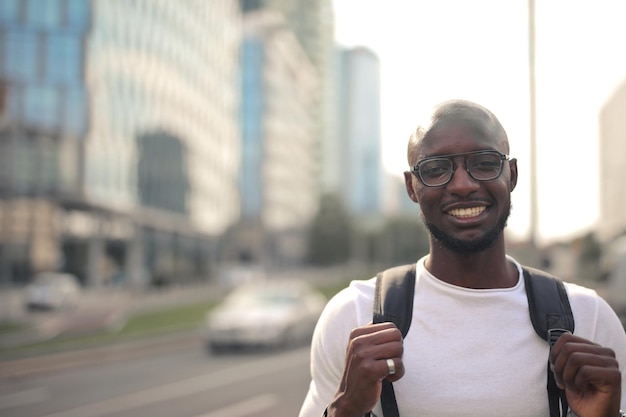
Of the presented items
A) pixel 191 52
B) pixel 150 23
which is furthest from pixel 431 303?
pixel 191 52

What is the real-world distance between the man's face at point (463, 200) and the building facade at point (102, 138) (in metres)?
42.6

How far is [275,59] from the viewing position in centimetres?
8956

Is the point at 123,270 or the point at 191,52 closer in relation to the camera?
the point at 123,270

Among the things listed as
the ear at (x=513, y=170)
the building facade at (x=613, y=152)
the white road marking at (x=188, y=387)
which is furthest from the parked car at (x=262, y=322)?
the ear at (x=513, y=170)

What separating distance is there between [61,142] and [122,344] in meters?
27.9

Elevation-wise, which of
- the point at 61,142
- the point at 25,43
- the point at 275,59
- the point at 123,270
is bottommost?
the point at 123,270

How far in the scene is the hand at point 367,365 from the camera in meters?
1.82

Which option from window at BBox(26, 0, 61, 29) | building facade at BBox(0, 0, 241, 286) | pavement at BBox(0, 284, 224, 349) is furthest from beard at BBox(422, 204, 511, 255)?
window at BBox(26, 0, 61, 29)

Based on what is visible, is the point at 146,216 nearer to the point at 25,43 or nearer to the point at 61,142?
the point at 61,142

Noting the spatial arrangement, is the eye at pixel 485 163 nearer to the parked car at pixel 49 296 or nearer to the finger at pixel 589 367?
the finger at pixel 589 367

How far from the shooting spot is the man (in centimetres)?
182

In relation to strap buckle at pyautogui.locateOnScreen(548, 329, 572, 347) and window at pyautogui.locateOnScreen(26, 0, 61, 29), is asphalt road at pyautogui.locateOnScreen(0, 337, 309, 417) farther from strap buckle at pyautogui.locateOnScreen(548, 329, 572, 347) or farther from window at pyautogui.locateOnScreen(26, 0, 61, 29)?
window at pyautogui.locateOnScreen(26, 0, 61, 29)

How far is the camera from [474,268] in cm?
208

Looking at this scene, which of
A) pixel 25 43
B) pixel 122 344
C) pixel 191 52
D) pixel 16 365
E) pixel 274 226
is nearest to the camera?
pixel 16 365
